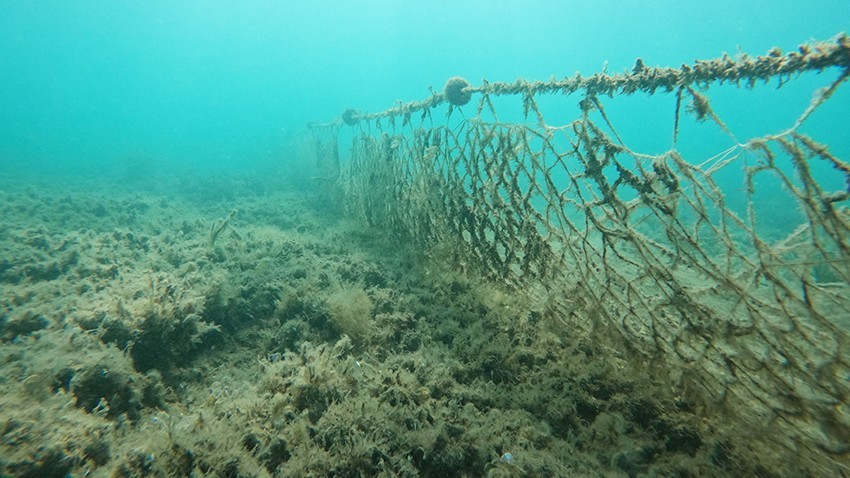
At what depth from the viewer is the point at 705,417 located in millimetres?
2570

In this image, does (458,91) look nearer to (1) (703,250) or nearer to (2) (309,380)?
(1) (703,250)

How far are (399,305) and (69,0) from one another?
13076cm

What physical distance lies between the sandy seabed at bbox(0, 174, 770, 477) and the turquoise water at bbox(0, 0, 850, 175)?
98901mm

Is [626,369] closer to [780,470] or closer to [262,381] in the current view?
[780,470]

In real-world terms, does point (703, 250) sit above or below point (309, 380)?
above

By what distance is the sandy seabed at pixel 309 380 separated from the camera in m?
2.18

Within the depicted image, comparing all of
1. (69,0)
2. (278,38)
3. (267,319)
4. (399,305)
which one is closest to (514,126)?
(399,305)

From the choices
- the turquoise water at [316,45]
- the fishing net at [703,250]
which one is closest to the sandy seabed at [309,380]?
the fishing net at [703,250]

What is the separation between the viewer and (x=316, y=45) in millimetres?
138375

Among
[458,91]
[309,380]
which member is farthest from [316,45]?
[309,380]

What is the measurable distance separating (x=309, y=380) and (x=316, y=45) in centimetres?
16088

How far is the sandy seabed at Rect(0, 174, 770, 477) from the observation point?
2.18 metres

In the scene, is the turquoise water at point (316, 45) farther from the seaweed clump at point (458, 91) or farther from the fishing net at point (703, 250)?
the fishing net at point (703, 250)

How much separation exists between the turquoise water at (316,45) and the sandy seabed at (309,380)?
9890 cm
